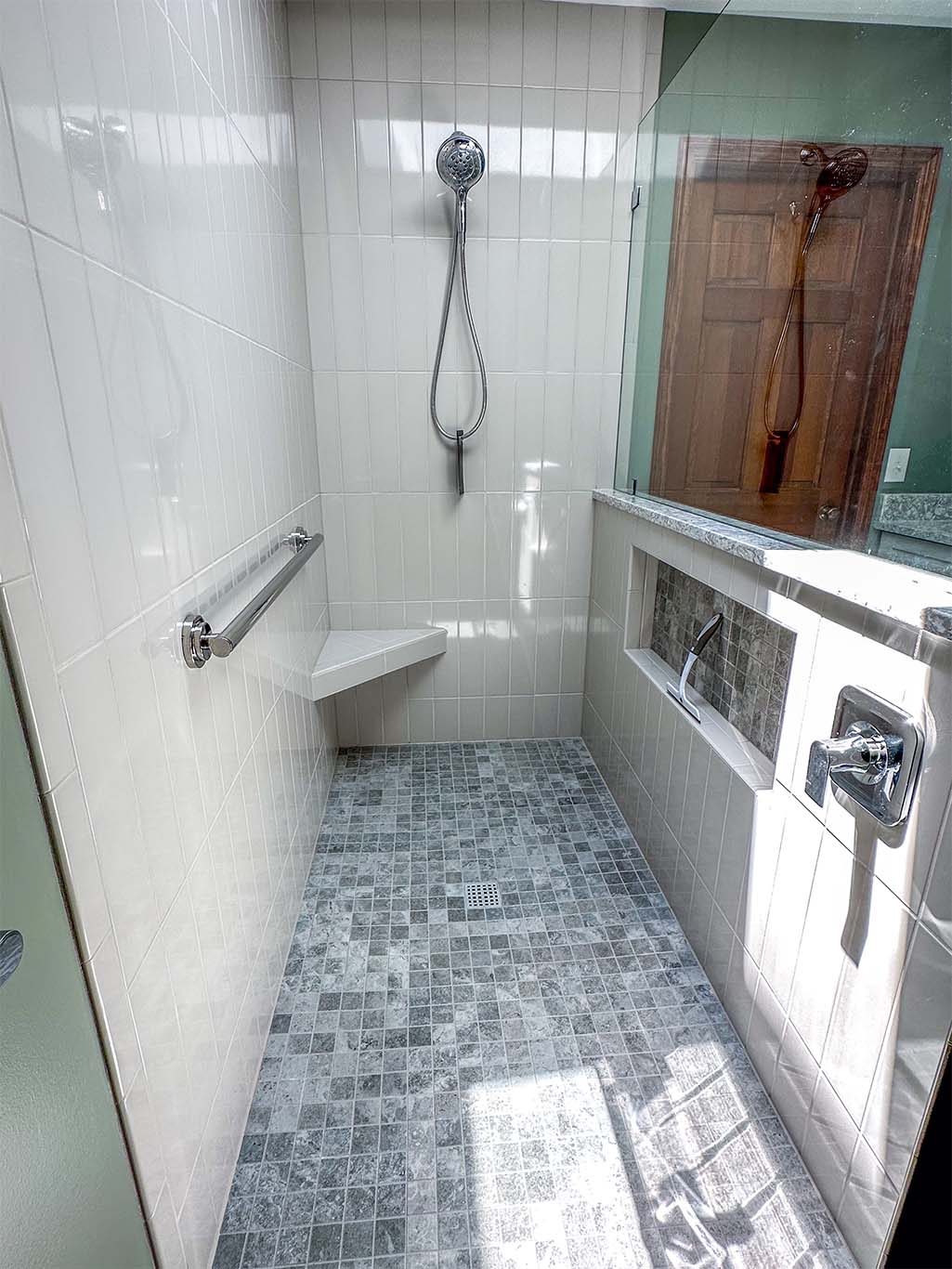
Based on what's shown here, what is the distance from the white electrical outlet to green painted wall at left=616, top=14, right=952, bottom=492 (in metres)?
0.01

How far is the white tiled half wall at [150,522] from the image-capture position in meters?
0.57

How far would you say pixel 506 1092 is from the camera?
1165 millimetres

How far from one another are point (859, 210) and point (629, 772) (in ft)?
4.92

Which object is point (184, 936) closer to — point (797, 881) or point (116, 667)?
point (116, 667)

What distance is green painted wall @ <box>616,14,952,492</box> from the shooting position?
1129mm

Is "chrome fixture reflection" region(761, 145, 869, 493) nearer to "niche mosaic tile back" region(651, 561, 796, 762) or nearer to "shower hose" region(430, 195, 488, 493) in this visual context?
"niche mosaic tile back" region(651, 561, 796, 762)

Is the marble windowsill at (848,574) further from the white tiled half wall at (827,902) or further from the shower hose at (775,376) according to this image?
the shower hose at (775,376)

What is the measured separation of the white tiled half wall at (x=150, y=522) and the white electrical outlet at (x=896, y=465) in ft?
4.29

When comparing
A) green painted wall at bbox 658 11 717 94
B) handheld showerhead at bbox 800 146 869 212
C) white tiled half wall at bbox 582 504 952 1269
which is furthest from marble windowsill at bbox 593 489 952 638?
green painted wall at bbox 658 11 717 94

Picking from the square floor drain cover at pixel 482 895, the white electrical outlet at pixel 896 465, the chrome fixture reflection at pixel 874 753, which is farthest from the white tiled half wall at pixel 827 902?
the square floor drain cover at pixel 482 895

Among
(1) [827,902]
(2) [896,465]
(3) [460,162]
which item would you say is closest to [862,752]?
(1) [827,902]

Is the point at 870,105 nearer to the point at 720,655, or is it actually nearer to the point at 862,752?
the point at 720,655

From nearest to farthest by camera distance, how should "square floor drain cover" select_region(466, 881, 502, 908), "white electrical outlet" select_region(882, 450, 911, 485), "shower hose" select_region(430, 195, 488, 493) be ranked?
"white electrical outlet" select_region(882, 450, 911, 485), "square floor drain cover" select_region(466, 881, 502, 908), "shower hose" select_region(430, 195, 488, 493)

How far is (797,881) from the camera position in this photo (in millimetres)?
1069
